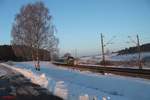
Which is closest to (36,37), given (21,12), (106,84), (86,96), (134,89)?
(21,12)

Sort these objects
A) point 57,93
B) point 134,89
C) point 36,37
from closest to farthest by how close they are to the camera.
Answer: point 57,93
point 134,89
point 36,37

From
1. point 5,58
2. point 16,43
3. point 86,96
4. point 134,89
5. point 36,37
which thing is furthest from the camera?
point 5,58

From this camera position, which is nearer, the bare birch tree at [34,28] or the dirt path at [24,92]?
the dirt path at [24,92]

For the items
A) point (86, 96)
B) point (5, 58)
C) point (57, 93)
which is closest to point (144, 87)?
point (57, 93)

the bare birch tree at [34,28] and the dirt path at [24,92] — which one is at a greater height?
the bare birch tree at [34,28]

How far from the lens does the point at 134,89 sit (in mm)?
16562

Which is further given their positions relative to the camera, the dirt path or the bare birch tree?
the bare birch tree

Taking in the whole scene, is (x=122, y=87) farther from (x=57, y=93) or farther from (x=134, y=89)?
(x=57, y=93)

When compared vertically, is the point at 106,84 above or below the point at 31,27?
below

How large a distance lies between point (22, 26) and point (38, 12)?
334cm

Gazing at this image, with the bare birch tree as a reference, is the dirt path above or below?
below

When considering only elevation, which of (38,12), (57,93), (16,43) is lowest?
(57,93)

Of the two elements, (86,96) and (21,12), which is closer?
(86,96)

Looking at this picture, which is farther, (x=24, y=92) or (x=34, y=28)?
(x=34, y=28)
